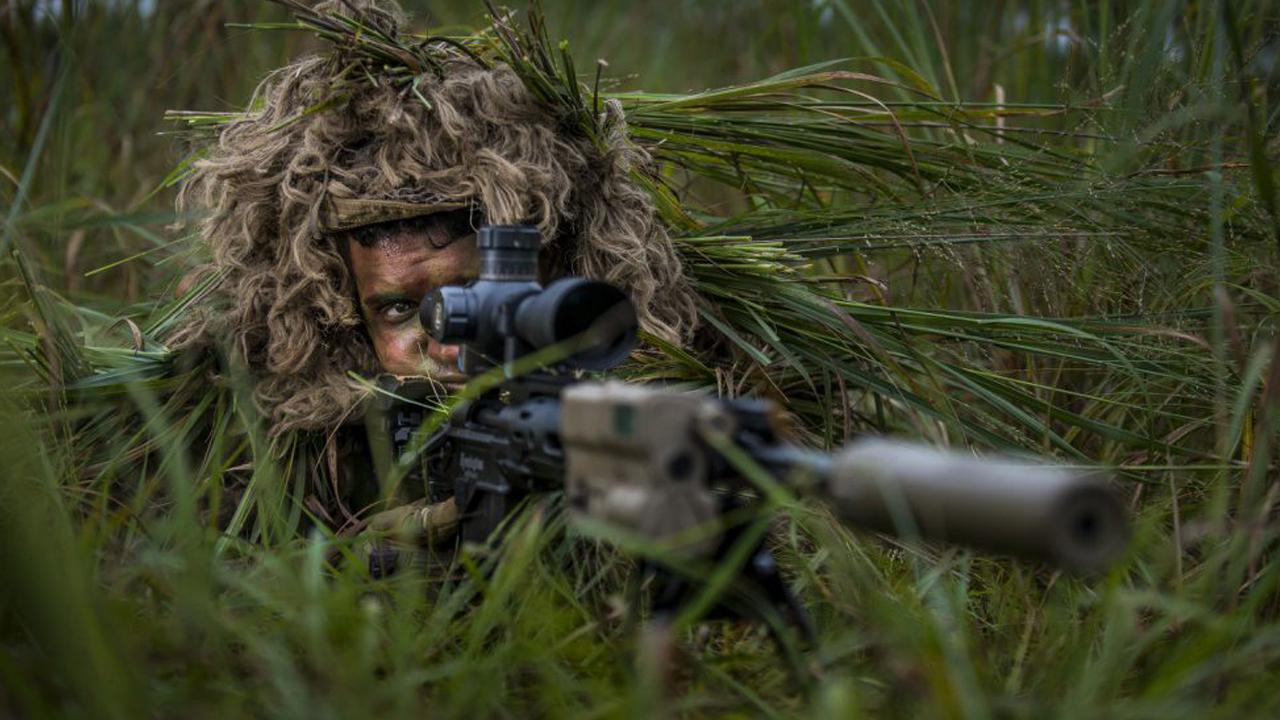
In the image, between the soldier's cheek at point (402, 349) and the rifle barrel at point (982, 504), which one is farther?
the soldier's cheek at point (402, 349)

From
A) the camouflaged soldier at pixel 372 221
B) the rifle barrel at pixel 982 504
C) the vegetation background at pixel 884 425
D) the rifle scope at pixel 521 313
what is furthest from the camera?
the camouflaged soldier at pixel 372 221

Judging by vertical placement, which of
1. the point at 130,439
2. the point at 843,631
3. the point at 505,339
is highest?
the point at 505,339

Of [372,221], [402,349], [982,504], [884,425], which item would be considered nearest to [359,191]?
[372,221]

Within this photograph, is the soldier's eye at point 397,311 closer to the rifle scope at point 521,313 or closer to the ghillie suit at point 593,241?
the ghillie suit at point 593,241

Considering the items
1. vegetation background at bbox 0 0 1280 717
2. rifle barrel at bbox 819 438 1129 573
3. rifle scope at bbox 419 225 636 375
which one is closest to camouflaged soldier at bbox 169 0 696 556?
vegetation background at bbox 0 0 1280 717

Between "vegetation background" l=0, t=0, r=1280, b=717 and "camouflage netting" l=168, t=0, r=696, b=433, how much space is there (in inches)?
5.5

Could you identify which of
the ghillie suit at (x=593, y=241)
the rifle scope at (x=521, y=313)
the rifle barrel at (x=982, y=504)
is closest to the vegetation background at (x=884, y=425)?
the ghillie suit at (x=593, y=241)

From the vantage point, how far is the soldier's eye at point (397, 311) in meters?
2.00

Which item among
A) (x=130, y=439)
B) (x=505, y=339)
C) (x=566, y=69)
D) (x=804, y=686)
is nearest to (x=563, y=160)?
(x=566, y=69)

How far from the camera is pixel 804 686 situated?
1.33m

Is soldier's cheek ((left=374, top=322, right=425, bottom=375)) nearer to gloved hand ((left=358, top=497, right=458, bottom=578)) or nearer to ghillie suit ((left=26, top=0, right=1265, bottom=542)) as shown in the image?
ghillie suit ((left=26, top=0, right=1265, bottom=542))

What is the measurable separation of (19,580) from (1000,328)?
1.51 metres

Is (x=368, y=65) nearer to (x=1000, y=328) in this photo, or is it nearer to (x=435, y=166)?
(x=435, y=166)

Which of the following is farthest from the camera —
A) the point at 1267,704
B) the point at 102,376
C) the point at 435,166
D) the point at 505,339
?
the point at 102,376
